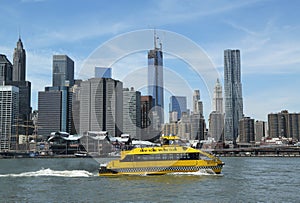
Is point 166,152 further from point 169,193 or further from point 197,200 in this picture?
point 197,200

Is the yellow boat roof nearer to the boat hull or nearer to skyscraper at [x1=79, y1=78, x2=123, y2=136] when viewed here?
the boat hull

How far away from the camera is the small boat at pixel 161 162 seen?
50938mm

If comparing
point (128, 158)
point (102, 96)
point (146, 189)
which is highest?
point (102, 96)

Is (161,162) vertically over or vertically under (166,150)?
under

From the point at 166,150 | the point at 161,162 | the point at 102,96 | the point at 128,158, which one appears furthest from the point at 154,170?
the point at 102,96

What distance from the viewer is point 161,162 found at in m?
51.1

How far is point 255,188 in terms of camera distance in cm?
4209

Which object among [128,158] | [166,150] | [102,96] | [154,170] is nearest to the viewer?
[154,170]

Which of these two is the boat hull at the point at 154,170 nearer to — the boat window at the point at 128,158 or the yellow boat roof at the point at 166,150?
the boat window at the point at 128,158

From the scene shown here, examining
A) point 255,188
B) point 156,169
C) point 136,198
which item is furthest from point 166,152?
point 136,198

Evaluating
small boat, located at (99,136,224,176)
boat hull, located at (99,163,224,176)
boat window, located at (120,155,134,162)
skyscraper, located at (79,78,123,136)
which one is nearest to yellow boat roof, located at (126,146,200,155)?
small boat, located at (99,136,224,176)

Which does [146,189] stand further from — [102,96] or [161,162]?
[102,96]

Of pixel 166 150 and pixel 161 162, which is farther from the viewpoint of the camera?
pixel 166 150

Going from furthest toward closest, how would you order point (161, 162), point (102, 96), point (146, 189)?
1. point (102, 96)
2. point (161, 162)
3. point (146, 189)
